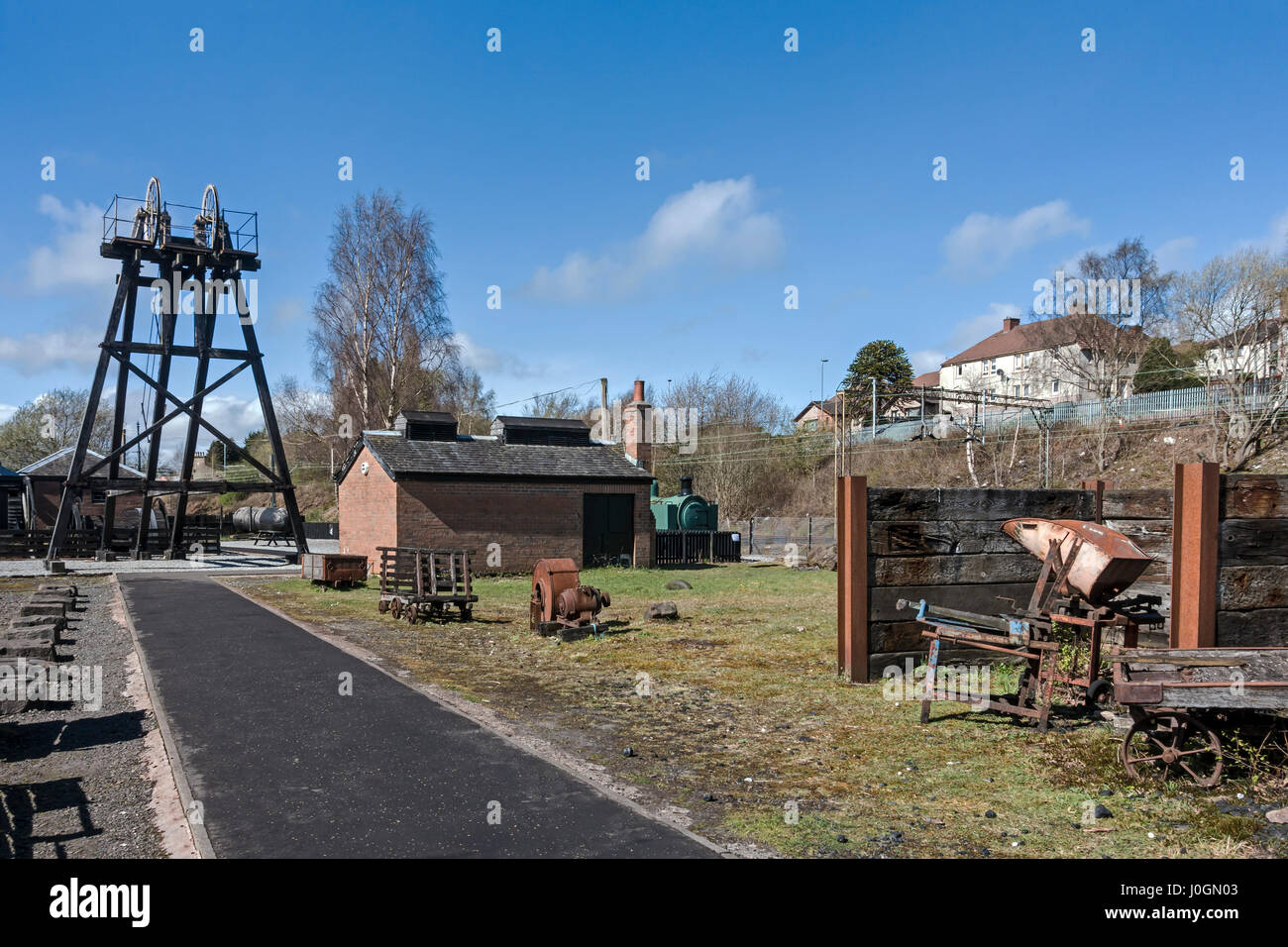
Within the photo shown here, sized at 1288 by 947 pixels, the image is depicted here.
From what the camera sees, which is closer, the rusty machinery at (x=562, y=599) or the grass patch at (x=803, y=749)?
the grass patch at (x=803, y=749)

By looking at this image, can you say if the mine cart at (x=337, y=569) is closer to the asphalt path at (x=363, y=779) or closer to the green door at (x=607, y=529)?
the green door at (x=607, y=529)

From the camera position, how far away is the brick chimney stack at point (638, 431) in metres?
31.9

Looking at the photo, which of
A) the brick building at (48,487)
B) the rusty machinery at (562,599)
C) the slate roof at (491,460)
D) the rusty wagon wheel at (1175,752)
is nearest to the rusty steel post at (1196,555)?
the rusty wagon wheel at (1175,752)

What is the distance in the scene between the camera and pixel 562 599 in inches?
529

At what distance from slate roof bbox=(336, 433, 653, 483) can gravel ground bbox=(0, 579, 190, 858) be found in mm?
14533

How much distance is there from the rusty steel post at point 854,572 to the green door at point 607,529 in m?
18.1

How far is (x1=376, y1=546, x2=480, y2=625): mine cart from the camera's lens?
15688 mm

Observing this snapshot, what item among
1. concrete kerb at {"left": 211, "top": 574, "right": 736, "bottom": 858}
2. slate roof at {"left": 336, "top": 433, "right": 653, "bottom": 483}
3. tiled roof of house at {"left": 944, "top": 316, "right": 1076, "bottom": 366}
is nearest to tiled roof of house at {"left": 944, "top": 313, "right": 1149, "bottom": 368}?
tiled roof of house at {"left": 944, "top": 316, "right": 1076, "bottom": 366}

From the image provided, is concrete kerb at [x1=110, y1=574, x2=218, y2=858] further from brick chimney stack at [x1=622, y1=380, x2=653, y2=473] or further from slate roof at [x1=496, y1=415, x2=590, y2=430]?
brick chimney stack at [x1=622, y1=380, x2=653, y2=473]
